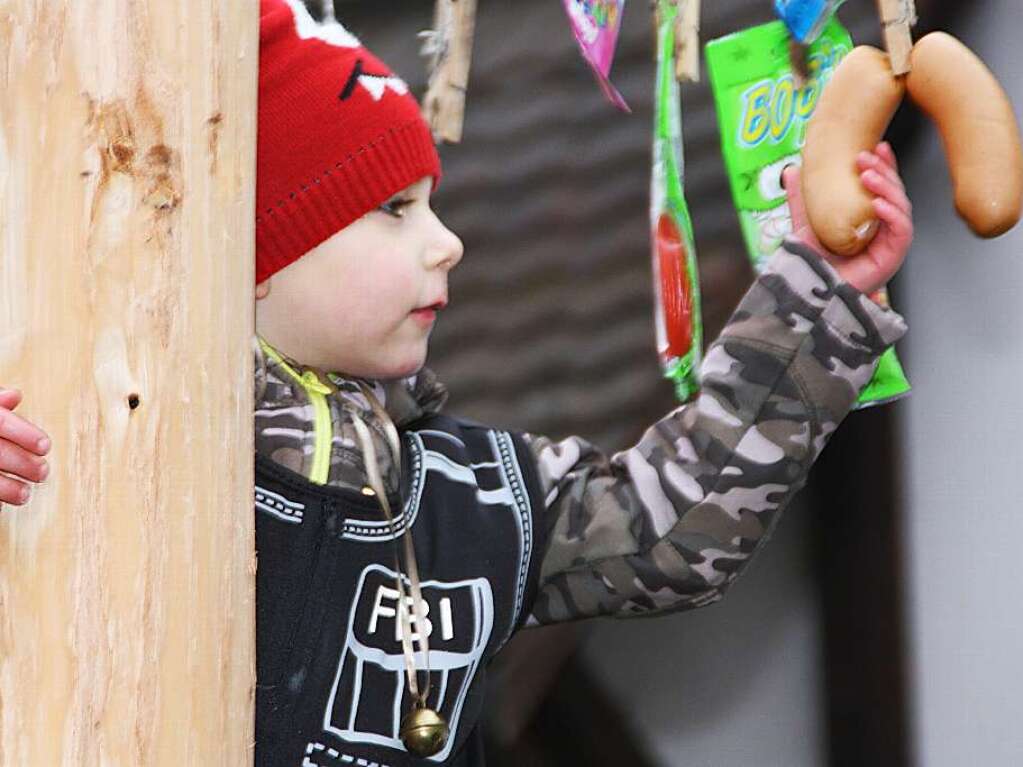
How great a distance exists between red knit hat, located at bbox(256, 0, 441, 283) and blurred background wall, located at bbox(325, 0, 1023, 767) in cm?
97

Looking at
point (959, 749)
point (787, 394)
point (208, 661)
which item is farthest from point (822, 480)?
point (208, 661)

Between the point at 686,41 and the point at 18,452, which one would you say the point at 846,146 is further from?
the point at 18,452

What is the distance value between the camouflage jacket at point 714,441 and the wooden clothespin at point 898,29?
0.58 feet

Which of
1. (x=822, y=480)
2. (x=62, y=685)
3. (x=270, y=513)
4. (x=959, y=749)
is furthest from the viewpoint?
(x=822, y=480)

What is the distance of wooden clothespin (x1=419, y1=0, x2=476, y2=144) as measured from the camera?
4.86 ft

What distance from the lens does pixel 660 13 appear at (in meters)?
1.51

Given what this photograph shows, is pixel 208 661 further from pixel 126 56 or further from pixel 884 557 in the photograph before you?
pixel 884 557

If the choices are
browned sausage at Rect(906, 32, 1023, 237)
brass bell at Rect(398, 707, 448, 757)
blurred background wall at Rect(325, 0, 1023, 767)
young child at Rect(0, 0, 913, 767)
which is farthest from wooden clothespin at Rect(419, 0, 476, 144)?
blurred background wall at Rect(325, 0, 1023, 767)

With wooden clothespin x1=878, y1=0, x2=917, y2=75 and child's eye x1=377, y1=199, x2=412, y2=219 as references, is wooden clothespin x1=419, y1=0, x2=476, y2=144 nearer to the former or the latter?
child's eye x1=377, y1=199, x2=412, y2=219

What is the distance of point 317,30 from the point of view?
1502mm

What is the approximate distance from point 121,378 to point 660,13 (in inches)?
26.1

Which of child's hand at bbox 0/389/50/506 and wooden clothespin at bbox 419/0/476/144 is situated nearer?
child's hand at bbox 0/389/50/506

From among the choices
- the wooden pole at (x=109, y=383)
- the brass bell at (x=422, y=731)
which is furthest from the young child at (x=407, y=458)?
the wooden pole at (x=109, y=383)

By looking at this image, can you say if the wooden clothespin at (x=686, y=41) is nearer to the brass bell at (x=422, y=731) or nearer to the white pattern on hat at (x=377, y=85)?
the white pattern on hat at (x=377, y=85)
